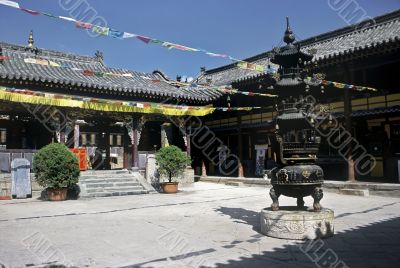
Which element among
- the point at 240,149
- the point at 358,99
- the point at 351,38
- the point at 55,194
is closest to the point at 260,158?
the point at 240,149

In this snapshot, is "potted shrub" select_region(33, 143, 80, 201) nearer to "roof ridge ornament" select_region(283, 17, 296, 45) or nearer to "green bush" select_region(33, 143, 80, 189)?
"green bush" select_region(33, 143, 80, 189)

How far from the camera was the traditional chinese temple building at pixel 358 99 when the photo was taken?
11867mm

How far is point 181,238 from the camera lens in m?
5.84

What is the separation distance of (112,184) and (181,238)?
827cm

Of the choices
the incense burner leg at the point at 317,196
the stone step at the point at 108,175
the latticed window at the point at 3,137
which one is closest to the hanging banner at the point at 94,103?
the stone step at the point at 108,175

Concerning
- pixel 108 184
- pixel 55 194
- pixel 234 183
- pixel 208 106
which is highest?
pixel 208 106

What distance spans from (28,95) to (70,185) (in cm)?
392

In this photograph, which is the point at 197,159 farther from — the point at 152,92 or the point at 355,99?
the point at 355,99

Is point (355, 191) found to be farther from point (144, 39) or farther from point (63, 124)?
point (63, 124)

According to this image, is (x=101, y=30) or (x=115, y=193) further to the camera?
(x=115, y=193)

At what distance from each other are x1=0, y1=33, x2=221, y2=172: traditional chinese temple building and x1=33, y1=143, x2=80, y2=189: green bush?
2715 millimetres

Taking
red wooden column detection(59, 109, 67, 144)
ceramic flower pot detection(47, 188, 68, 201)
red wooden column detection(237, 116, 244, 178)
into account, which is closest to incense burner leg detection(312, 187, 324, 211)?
ceramic flower pot detection(47, 188, 68, 201)

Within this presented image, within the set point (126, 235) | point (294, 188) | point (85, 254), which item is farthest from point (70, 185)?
point (294, 188)

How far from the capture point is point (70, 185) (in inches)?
445
